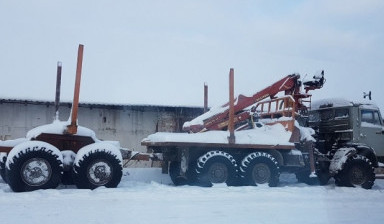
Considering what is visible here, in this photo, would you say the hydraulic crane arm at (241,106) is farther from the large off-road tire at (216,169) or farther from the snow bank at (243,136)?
the large off-road tire at (216,169)

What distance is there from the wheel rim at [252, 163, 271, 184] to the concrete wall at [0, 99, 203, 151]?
412 inches

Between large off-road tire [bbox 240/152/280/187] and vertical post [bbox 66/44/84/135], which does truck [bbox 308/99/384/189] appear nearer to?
large off-road tire [bbox 240/152/280/187]

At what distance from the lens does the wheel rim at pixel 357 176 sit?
40.8ft

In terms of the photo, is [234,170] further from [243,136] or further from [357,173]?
[357,173]

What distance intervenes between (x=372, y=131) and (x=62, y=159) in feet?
31.0

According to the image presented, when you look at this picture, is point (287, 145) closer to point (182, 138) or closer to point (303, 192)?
point (303, 192)

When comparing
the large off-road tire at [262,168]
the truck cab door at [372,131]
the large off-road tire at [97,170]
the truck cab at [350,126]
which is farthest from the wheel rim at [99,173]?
the truck cab door at [372,131]

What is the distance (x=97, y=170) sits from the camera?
10016 millimetres

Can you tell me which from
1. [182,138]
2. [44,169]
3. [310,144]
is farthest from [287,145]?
[44,169]

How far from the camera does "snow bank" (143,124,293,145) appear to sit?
1137cm

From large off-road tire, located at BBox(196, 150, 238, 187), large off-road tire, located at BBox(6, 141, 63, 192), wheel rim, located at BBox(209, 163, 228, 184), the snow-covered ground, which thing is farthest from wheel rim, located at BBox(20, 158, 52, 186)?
wheel rim, located at BBox(209, 163, 228, 184)

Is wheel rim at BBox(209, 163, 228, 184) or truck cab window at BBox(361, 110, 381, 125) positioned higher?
truck cab window at BBox(361, 110, 381, 125)

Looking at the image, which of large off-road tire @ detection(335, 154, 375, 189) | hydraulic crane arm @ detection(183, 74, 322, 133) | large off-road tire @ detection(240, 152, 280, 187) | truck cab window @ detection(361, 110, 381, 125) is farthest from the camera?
hydraulic crane arm @ detection(183, 74, 322, 133)

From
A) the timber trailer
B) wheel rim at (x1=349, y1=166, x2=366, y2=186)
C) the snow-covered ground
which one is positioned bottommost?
the snow-covered ground
